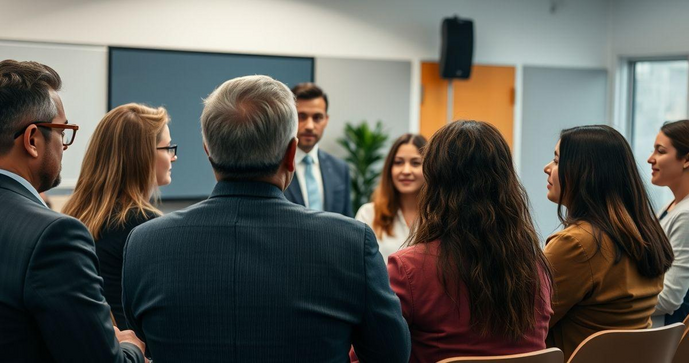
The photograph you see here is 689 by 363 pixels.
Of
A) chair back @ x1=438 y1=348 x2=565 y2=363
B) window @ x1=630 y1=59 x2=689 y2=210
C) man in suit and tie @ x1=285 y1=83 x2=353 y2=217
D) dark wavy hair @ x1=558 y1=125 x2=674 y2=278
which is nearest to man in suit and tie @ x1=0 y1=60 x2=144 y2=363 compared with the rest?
chair back @ x1=438 y1=348 x2=565 y2=363

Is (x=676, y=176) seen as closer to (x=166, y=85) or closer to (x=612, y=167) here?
(x=612, y=167)

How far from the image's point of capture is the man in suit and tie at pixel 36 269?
144 centimetres

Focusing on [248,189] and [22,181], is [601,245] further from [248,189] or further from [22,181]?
[22,181]

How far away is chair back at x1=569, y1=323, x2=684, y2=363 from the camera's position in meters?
2.09

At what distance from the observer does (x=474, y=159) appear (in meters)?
1.95

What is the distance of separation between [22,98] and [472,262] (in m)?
1.13

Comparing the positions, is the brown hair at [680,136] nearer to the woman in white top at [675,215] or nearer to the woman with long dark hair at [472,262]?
the woman in white top at [675,215]

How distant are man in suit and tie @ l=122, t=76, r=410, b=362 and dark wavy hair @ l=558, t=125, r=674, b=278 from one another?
106cm

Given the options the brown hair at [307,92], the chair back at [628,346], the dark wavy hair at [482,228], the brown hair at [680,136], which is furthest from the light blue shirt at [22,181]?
the brown hair at [307,92]

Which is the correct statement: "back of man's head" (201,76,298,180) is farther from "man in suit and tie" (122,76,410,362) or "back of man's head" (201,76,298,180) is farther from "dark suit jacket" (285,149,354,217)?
"dark suit jacket" (285,149,354,217)

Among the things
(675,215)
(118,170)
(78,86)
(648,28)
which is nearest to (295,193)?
(118,170)

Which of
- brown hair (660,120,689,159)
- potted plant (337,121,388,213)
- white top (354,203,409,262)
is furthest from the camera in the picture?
potted plant (337,121,388,213)

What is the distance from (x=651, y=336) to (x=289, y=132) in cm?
131

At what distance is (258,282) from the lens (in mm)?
1503
